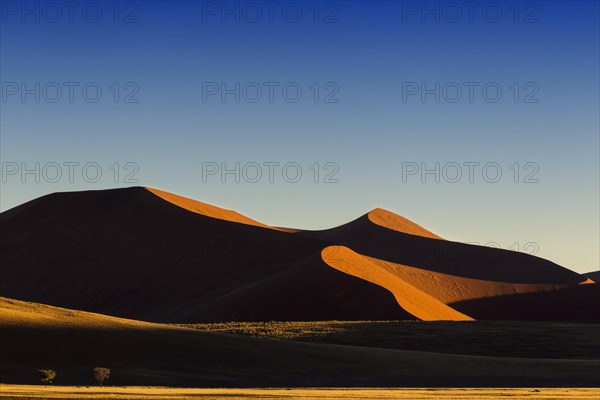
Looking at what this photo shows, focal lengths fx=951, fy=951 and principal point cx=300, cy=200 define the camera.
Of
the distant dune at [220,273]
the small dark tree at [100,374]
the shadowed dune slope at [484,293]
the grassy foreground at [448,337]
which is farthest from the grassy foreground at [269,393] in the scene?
the shadowed dune slope at [484,293]

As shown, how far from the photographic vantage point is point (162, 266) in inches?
4902

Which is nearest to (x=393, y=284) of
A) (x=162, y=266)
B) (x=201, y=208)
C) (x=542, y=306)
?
(x=542, y=306)

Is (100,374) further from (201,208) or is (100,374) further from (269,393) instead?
(201,208)

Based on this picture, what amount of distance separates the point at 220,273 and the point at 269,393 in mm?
84147

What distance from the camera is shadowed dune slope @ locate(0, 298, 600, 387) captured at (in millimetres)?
43969

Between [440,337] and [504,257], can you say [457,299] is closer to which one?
[504,257]

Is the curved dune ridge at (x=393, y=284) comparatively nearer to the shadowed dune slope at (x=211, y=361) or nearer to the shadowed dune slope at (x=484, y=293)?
the shadowed dune slope at (x=484, y=293)

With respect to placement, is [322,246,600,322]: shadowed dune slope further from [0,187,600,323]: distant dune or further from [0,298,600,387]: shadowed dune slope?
Answer: [0,298,600,387]: shadowed dune slope

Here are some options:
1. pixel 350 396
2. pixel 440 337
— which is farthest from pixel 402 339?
pixel 350 396

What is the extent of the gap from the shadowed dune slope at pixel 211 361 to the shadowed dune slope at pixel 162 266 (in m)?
43.0

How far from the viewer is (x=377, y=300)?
101750 mm

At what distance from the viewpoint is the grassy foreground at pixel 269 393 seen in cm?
3262

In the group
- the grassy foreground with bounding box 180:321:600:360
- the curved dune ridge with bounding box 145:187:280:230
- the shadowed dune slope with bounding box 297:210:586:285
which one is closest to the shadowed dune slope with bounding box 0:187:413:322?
the curved dune ridge with bounding box 145:187:280:230

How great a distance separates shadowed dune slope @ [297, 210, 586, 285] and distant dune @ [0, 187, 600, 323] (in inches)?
21.9
